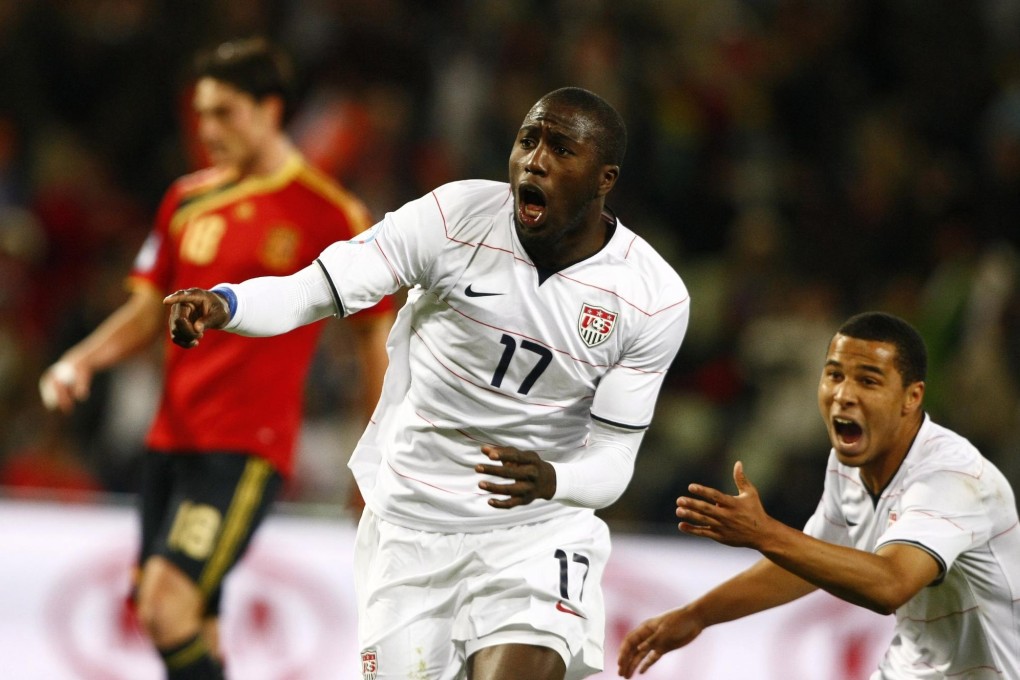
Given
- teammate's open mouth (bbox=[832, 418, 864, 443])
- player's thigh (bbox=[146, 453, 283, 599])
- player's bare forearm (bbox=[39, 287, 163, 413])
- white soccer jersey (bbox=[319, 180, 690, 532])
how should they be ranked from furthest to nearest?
player's bare forearm (bbox=[39, 287, 163, 413]), player's thigh (bbox=[146, 453, 283, 599]), teammate's open mouth (bbox=[832, 418, 864, 443]), white soccer jersey (bbox=[319, 180, 690, 532])

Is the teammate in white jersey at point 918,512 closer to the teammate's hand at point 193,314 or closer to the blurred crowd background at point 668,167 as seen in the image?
the teammate's hand at point 193,314

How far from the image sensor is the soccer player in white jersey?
11.4 feet

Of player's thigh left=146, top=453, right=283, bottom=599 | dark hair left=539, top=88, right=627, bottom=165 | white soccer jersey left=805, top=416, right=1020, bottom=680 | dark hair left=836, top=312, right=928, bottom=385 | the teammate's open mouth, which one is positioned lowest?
player's thigh left=146, top=453, right=283, bottom=599

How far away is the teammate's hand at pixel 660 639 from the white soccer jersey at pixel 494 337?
0.53 meters

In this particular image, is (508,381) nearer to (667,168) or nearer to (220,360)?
(220,360)

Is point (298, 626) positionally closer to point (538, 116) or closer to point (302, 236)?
point (302, 236)

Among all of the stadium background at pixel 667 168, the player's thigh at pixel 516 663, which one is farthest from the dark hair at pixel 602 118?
the stadium background at pixel 667 168

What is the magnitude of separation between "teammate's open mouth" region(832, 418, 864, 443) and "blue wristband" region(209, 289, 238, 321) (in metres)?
1.59

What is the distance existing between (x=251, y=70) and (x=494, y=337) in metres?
2.26

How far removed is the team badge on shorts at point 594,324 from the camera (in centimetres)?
358

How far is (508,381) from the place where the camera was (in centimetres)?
360

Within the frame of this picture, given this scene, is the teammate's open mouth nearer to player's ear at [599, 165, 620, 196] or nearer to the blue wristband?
player's ear at [599, 165, 620, 196]

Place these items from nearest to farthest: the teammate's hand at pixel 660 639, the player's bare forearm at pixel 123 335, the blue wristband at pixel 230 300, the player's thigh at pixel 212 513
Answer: the blue wristband at pixel 230 300, the teammate's hand at pixel 660 639, the player's thigh at pixel 212 513, the player's bare forearm at pixel 123 335

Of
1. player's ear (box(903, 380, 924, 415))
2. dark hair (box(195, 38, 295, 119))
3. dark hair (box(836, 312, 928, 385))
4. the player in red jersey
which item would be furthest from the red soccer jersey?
player's ear (box(903, 380, 924, 415))
